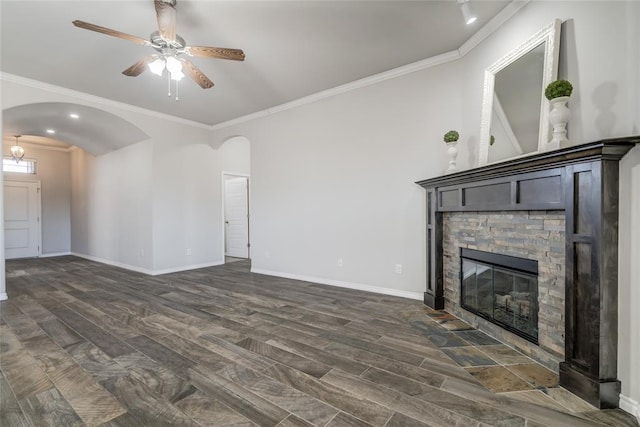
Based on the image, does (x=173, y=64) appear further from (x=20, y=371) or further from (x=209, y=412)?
(x=209, y=412)

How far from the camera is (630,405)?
61.4 inches

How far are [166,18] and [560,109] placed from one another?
3.09 meters

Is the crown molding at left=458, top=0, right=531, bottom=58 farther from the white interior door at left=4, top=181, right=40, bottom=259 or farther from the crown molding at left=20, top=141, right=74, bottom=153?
the white interior door at left=4, top=181, right=40, bottom=259

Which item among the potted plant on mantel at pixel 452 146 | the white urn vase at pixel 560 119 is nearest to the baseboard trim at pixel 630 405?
the white urn vase at pixel 560 119

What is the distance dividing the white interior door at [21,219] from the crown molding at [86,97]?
5214 millimetres

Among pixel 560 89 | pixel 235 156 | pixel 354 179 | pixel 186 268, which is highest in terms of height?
pixel 235 156

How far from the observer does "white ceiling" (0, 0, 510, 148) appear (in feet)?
8.32

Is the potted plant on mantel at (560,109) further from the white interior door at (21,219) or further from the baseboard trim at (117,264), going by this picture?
the white interior door at (21,219)

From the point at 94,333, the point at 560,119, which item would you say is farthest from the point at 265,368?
the point at 560,119

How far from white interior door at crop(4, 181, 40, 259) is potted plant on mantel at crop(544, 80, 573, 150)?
10.9 m

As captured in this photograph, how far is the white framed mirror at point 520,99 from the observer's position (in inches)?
83.9

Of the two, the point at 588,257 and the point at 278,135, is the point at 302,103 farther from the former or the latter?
the point at 588,257

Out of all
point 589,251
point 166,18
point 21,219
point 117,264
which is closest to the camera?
point 589,251

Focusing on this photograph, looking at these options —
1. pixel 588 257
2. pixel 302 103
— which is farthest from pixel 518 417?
pixel 302 103
